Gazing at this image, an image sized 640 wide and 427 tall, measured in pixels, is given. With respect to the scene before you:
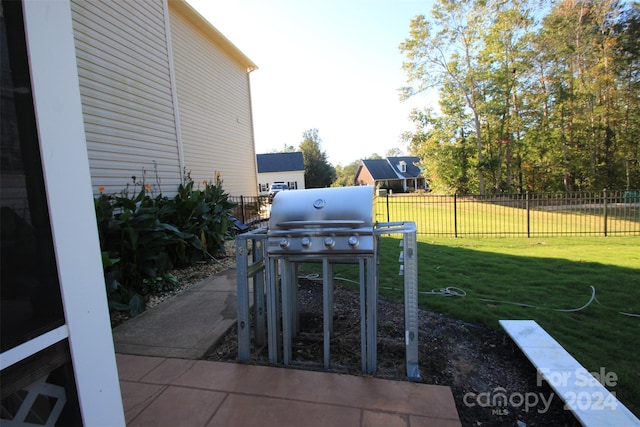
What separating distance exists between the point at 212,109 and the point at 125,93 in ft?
13.8

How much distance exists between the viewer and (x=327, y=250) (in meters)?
2.34

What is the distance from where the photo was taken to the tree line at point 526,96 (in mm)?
17703

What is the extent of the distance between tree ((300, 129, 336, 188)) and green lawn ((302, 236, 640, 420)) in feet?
111

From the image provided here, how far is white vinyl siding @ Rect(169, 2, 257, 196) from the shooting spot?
8211mm

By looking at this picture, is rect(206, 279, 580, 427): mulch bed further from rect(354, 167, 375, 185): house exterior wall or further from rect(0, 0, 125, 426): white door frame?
rect(354, 167, 375, 185): house exterior wall

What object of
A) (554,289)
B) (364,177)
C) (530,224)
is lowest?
(530,224)

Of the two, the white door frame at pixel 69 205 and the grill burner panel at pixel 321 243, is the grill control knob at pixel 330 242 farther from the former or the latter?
the white door frame at pixel 69 205

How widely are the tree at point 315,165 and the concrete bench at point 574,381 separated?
37.8 m

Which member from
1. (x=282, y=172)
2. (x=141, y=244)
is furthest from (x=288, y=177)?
(x=141, y=244)

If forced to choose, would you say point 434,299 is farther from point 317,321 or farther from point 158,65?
point 158,65

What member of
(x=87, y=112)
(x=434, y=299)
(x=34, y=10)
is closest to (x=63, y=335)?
(x=34, y=10)

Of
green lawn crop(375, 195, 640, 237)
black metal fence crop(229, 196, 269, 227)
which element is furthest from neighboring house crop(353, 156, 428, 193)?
black metal fence crop(229, 196, 269, 227)

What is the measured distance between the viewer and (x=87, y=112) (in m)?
4.88

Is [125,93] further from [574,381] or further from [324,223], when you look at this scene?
[574,381]
